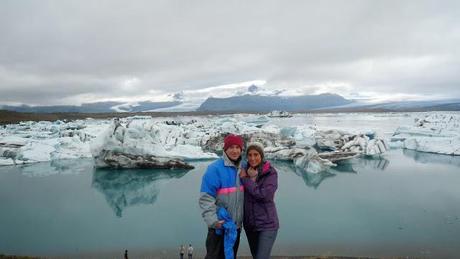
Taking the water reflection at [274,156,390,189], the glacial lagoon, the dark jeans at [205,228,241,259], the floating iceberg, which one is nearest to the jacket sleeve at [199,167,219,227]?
the dark jeans at [205,228,241,259]

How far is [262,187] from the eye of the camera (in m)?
2.73

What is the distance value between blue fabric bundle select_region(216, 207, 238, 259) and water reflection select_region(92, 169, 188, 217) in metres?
7.02

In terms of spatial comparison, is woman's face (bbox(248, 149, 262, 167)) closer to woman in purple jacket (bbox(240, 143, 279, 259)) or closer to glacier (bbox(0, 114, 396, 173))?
woman in purple jacket (bbox(240, 143, 279, 259))

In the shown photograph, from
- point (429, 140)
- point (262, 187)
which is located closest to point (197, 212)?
point (262, 187)

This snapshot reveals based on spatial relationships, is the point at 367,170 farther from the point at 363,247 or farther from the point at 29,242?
the point at 29,242

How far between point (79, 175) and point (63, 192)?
293 cm

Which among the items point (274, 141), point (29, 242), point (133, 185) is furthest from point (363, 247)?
point (274, 141)

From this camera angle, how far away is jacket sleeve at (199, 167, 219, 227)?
268 cm

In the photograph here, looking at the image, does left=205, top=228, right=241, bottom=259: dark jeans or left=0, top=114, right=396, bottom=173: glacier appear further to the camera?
left=0, top=114, right=396, bottom=173: glacier

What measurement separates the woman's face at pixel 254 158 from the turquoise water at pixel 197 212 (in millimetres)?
3910

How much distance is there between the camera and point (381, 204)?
9297 mm

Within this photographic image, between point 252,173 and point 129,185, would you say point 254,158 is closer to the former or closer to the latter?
point 252,173

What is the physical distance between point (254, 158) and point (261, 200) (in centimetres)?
31

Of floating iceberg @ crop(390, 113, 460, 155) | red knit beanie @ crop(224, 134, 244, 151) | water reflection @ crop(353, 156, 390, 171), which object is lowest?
water reflection @ crop(353, 156, 390, 171)
